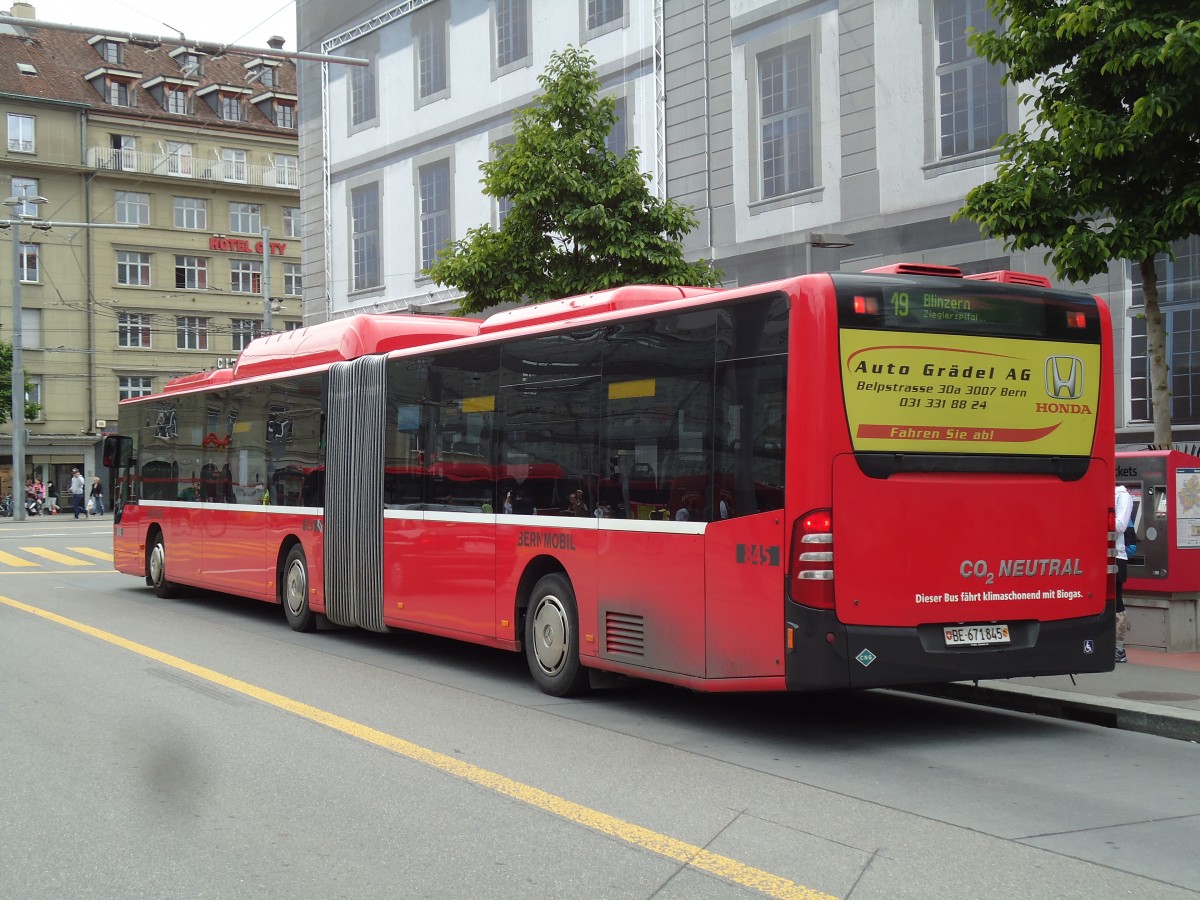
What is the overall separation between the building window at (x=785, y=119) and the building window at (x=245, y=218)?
5103 cm

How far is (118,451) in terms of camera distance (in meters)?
21.0

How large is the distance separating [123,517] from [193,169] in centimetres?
5123

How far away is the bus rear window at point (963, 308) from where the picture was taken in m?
8.48

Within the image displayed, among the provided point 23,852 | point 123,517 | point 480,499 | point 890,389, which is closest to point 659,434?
point 890,389

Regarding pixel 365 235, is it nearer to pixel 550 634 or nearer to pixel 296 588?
pixel 296 588

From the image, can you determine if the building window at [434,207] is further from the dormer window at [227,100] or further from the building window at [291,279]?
the dormer window at [227,100]

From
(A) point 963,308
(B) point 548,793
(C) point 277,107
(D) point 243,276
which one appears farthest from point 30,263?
(B) point 548,793

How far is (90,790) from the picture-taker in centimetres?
724

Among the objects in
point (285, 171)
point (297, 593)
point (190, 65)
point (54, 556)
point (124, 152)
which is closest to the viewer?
point (297, 593)

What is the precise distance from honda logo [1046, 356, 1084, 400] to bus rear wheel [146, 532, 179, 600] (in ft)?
45.2

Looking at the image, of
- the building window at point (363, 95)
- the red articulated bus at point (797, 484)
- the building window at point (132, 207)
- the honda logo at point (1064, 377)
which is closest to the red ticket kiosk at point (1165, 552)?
the red articulated bus at point (797, 484)

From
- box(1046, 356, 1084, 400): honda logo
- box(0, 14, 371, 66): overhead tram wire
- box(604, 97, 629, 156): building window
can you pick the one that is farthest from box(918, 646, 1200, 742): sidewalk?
box(604, 97, 629, 156): building window

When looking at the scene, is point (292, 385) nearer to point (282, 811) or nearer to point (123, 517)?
point (123, 517)

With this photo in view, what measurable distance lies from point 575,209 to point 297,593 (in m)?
6.32
